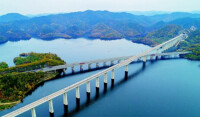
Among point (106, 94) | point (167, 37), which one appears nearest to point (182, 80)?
point (106, 94)

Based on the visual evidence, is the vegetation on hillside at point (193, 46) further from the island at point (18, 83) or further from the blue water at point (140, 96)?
the island at point (18, 83)

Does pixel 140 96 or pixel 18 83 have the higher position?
pixel 18 83

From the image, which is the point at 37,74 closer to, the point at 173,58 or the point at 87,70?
the point at 87,70

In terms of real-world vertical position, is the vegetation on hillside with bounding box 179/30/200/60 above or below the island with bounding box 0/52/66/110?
above

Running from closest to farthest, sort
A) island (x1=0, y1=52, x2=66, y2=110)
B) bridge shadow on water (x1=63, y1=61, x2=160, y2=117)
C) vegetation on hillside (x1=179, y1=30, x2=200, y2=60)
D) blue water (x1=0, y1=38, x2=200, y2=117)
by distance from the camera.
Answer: blue water (x1=0, y1=38, x2=200, y2=117) < bridge shadow on water (x1=63, y1=61, x2=160, y2=117) < island (x1=0, y1=52, x2=66, y2=110) < vegetation on hillside (x1=179, y1=30, x2=200, y2=60)

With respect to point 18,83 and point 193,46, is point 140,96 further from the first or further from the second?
point 193,46

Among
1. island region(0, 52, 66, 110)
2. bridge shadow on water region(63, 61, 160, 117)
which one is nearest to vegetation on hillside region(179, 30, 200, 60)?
bridge shadow on water region(63, 61, 160, 117)

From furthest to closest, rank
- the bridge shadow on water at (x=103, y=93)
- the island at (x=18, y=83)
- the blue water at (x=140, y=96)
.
A: the island at (x=18, y=83) → the bridge shadow on water at (x=103, y=93) → the blue water at (x=140, y=96)

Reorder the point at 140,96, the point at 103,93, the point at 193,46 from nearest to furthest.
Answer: the point at 140,96
the point at 103,93
the point at 193,46

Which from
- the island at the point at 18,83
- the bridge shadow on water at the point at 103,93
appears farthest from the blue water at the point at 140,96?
the island at the point at 18,83

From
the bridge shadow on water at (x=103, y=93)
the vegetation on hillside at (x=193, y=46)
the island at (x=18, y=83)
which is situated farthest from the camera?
the vegetation on hillside at (x=193, y=46)

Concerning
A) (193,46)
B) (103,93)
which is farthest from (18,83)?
(193,46)

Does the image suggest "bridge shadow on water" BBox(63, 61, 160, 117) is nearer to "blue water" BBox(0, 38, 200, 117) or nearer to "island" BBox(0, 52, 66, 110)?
"blue water" BBox(0, 38, 200, 117)
